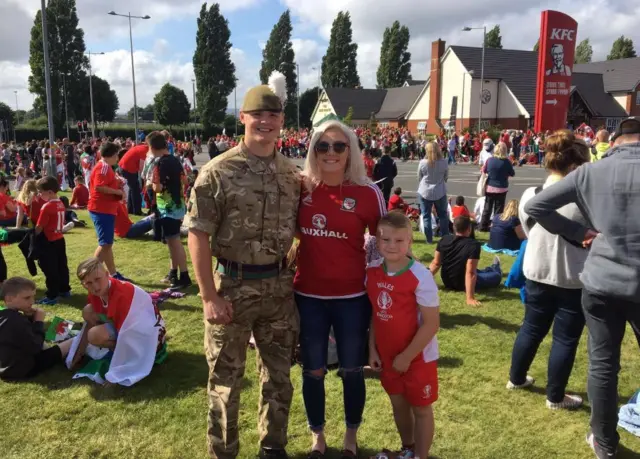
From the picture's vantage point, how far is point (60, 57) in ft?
186

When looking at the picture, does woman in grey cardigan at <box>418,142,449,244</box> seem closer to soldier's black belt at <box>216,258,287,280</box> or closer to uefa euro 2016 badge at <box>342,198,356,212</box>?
uefa euro 2016 badge at <box>342,198,356,212</box>

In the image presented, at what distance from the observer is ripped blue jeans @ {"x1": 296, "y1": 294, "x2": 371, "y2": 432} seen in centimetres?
A: 275

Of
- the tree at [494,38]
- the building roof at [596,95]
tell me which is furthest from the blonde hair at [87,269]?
the tree at [494,38]

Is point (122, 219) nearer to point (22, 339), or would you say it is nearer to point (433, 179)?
point (22, 339)

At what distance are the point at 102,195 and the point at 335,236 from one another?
4343 mm

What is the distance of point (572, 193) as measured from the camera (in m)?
2.60

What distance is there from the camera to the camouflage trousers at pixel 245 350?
2.67 metres

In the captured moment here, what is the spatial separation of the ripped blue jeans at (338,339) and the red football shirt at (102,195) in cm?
414

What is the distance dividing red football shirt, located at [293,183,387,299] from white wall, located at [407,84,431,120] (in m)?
47.5

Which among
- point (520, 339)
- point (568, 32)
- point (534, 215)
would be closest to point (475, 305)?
point (520, 339)

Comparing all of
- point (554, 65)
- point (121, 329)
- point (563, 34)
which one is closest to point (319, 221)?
point (121, 329)

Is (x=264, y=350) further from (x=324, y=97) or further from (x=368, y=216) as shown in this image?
(x=324, y=97)

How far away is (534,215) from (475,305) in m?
3.19

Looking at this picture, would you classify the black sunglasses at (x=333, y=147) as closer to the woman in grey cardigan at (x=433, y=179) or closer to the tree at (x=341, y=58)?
the woman in grey cardigan at (x=433, y=179)
